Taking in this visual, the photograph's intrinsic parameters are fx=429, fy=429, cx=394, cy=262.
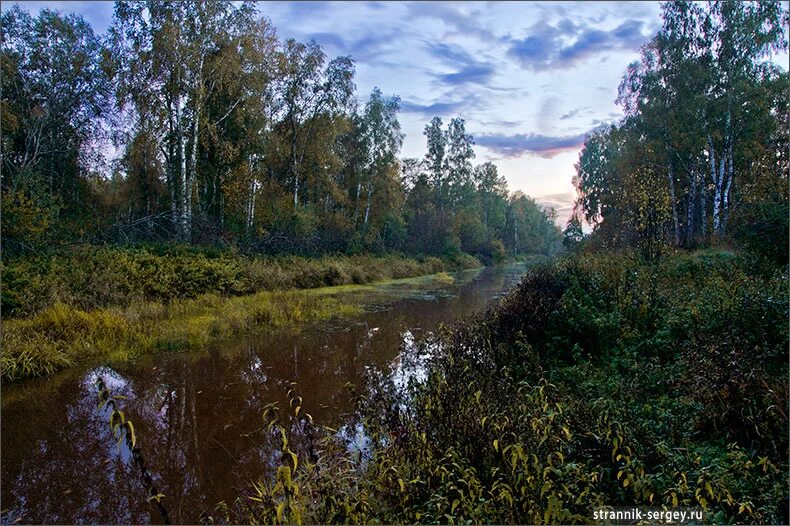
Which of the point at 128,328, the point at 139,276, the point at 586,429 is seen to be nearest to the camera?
the point at 586,429

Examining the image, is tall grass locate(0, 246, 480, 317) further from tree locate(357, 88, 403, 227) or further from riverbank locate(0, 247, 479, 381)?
tree locate(357, 88, 403, 227)

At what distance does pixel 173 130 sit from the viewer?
1898 cm

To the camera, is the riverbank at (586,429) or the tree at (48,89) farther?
the tree at (48,89)

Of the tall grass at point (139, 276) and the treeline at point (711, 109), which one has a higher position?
the treeline at point (711, 109)

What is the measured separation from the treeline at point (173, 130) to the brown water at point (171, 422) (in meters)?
7.25

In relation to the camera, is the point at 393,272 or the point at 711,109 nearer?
the point at 711,109

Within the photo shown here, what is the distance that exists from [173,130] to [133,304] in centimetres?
1081

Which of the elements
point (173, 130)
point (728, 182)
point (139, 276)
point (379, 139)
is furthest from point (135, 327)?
point (379, 139)

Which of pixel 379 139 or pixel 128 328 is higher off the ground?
pixel 379 139

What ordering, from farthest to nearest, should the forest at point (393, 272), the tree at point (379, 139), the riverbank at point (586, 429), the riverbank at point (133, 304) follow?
the tree at point (379, 139) → the riverbank at point (133, 304) → the forest at point (393, 272) → the riverbank at point (586, 429)

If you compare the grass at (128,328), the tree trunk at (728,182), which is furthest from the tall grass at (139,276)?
the tree trunk at (728,182)

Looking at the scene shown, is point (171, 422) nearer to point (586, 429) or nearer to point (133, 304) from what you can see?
point (586, 429)

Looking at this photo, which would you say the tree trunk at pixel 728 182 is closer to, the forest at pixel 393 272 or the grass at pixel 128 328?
the forest at pixel 393 272

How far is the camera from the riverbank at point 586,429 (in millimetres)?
3156
